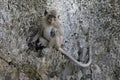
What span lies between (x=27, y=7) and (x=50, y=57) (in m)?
1.16

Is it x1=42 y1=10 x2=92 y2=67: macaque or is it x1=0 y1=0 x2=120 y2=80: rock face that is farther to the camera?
x1=42 y1=10 x2=92 y2=67: macaque

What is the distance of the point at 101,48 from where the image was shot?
8617 mm

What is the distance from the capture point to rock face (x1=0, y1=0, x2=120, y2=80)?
307 inches

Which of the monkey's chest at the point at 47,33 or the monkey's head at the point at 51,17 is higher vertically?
the monkey's head at the point at 51,17

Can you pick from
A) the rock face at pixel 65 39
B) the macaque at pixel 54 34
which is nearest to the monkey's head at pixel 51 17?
the macaque at pixel 54 34

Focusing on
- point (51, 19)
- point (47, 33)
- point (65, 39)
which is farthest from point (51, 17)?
point (65, 39)

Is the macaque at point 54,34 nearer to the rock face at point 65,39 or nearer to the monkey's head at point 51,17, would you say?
the monkey's head at point 51,17

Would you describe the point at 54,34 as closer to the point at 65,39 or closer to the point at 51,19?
the point at 51,19

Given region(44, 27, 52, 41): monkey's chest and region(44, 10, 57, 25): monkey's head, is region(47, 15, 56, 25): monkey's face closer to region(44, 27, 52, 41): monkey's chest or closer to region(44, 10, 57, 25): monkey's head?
region(44, 10, 57, 25): monkey's head

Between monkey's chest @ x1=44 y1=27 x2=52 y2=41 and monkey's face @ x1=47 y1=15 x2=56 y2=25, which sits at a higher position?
monkey's face @ x1=47 y1=15 x2=56 y2=25

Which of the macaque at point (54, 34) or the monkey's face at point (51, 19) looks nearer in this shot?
the monkey's face at point (51, 19)

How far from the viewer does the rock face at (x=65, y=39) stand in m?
7.79

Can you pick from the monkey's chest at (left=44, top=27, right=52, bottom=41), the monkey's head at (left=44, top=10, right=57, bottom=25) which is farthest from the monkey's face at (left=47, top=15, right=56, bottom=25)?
the monkey's chest at (left=44, top=27, right=52, bottom=41)

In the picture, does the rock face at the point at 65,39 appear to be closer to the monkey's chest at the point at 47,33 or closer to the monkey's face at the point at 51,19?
the monkey's chest at the point at 47,33
